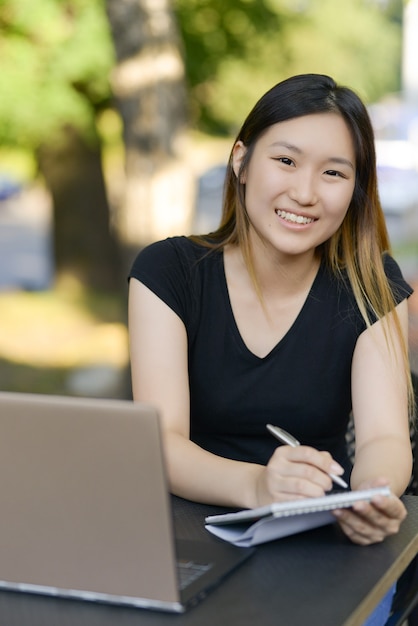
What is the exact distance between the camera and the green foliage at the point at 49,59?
23.4 ft

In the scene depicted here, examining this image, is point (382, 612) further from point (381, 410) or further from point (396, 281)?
point (396, 281)

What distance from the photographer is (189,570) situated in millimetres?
1347

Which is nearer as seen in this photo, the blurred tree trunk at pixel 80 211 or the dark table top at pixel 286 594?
the dark table top at pixel 286 594

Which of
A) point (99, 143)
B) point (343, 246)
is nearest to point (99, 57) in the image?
point (99, 143)

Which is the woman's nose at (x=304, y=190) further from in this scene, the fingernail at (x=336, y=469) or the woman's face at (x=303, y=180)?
the fingernail at (x=336, y=469)

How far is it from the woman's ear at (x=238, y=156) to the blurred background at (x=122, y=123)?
3.19 meters

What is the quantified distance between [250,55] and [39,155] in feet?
6.99

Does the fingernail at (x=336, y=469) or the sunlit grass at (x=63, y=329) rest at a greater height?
the fingernail at (x=336, y=469)

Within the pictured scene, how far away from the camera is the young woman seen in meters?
1.91

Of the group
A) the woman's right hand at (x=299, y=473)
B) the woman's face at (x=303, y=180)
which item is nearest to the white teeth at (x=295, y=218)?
the woman's face at (x=303, y=180)

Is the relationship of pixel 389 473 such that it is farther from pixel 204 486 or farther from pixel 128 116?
pixel 128 116

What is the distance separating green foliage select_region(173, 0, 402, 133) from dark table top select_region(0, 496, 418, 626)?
5736 mm

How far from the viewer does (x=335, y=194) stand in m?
1.92

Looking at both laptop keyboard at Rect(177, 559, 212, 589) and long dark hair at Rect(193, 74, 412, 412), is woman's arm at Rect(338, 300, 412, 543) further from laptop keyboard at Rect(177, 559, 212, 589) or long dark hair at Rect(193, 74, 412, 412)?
laptop keyboard at Rect(177, 559, 212, 589)
